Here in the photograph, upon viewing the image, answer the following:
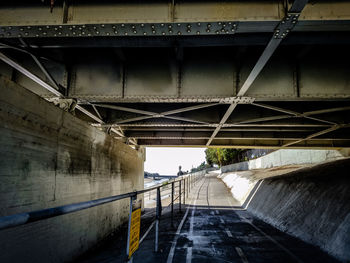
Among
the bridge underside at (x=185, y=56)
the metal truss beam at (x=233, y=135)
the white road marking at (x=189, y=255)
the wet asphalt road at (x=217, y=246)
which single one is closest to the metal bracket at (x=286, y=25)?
the bridge underside at (x=185, y=56)

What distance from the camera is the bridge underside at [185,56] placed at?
4.32 metres

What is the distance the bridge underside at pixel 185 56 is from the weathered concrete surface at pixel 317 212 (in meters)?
2.79

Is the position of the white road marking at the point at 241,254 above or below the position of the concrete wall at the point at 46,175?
below

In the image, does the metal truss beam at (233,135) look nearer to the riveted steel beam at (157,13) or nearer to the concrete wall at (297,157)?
the concrete wall at (297,157)

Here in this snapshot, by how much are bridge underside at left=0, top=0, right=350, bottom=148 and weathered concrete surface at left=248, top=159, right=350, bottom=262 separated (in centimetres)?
279

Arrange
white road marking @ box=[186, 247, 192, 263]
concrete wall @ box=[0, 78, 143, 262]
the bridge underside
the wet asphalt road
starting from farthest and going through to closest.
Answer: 1. the wet asphalt road
2. white road marking @ box=[186, 247, 192, 263]
3. the bridge underside
4. concrete wall @ box=[0, 78, 143, 262]

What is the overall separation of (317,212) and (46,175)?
738cm

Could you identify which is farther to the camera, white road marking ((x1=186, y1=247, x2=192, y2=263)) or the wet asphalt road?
the wet asphalt road

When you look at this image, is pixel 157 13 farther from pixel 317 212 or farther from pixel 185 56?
pixel 317 212

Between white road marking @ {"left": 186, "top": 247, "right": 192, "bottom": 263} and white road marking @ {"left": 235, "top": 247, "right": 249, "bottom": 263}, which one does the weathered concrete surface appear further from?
white road marking @ {"left": 186, "top": 247, "right": 192, "bottom": 263}

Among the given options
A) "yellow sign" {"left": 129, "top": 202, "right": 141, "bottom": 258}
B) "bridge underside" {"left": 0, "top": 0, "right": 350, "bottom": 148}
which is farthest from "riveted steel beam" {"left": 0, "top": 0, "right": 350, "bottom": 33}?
"yellow sign" {"left": 129, "top": 202, "right": 141, "bottom": 258}

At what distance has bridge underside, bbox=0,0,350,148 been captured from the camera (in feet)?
14.2

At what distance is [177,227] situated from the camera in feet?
25.7

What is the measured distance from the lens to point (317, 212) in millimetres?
6117
